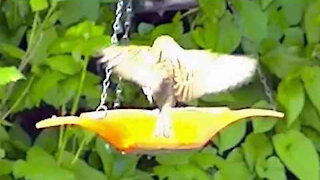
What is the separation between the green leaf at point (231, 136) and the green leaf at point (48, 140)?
0.24 metres

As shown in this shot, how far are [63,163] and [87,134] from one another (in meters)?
0.05

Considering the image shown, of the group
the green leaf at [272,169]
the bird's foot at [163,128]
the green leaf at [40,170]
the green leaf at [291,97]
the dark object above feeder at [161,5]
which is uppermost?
the bird's foot at [163,128]

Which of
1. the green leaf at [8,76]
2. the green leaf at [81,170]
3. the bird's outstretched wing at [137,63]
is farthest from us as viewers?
the green leaf at [81,170]

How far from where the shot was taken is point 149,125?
3.09ft

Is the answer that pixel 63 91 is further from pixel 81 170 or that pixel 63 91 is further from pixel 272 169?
pixel 272 169

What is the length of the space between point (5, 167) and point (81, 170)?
103mm

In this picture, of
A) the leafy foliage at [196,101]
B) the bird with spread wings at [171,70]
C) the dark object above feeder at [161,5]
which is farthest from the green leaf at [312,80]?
the bird with spread wings at [171,70]

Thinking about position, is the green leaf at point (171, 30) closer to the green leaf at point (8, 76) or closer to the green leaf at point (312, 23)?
the green leaf at point (312, 23)

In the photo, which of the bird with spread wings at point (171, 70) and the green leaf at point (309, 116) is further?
the green leaf at point (309, 116)

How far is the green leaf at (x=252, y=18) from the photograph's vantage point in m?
1.38

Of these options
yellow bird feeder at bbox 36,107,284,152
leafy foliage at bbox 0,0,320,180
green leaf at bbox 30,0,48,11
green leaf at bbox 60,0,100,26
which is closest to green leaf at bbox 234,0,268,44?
leafy foliage at bbox 0,0,320,180

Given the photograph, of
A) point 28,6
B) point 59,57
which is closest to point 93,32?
point 59,57

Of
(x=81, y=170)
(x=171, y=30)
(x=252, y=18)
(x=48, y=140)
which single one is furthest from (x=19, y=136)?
(x=252, y=18)

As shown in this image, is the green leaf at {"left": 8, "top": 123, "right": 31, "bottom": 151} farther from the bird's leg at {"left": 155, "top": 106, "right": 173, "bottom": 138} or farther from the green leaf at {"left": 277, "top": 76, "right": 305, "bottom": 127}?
the bird's leg at {"left": 155, "top": 106, "right": 173, "bottom": 138}
